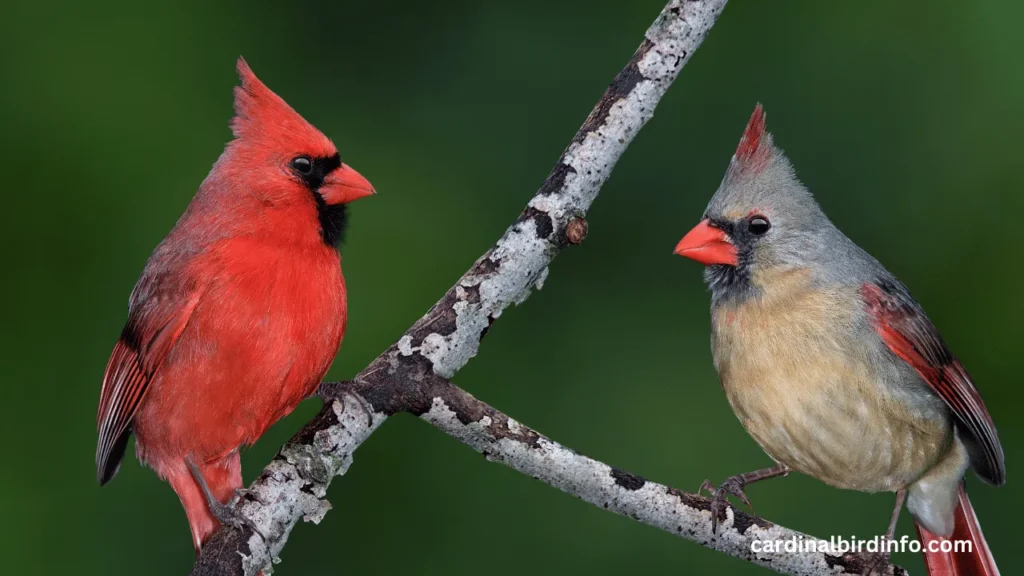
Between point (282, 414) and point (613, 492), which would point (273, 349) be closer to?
point (282, 414)

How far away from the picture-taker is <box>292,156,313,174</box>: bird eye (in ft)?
9.18

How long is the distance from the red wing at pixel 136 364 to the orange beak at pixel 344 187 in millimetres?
408

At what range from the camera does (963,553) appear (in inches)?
120

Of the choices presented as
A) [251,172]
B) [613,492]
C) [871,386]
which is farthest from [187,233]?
[871,386]

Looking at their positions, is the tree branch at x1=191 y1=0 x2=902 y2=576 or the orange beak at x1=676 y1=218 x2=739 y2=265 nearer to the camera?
the tree branch at x1=191 y1=0 x2=902 y2=576

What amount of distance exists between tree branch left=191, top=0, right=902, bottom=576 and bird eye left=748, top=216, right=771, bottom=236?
355mm

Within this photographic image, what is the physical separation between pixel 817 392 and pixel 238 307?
136 cm

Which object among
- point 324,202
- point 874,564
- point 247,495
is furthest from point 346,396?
point 874,564

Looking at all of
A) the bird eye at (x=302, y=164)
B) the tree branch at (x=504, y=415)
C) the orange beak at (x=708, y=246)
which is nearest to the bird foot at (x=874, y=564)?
the tree branch at (x=504, y=415)

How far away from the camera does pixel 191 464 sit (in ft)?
9.34

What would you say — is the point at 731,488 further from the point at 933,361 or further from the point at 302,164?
the point at 302,164

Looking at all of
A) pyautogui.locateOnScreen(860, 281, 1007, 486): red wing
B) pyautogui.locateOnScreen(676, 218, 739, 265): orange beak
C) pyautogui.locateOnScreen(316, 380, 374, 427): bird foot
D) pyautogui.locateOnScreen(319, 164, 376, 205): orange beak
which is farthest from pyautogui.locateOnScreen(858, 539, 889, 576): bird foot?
pyautogui.locateOnScreen(319, 164, 376, 205): orange beak

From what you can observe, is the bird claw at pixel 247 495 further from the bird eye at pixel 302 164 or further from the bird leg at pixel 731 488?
the bird leg at pixel 731 488

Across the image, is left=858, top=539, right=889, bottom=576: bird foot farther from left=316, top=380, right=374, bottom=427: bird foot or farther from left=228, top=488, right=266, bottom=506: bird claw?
left=228, top=488, right=266, bottom=506: bird claw
